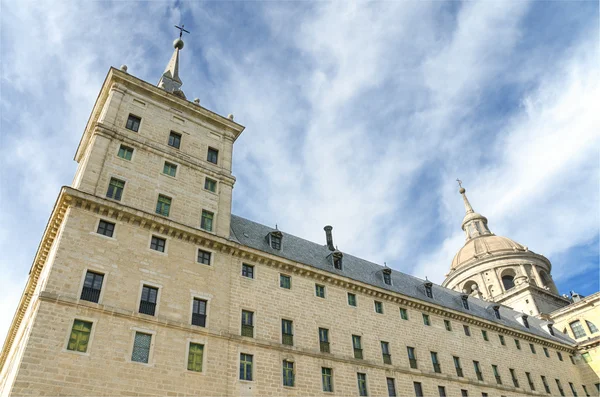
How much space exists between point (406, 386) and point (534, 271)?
49.1 metres

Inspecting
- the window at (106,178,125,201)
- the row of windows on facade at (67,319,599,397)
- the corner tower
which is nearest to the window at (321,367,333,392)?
the row of windows on facade at (67,319,599,397)

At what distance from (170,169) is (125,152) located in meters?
3.06

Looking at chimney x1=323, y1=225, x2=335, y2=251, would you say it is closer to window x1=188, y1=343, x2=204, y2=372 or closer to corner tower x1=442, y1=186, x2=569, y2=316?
window x1=188, y1=343, x2=204, y2=372

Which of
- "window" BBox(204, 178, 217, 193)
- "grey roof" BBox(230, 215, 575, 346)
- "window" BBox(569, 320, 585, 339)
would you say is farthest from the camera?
"window" BBox(569, 320, 585, 339)

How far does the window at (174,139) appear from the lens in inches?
1255

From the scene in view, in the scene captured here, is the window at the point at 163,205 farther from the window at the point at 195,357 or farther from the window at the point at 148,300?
the window at the point at 195,357

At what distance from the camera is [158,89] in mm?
32812

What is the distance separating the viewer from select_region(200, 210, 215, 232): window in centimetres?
2936

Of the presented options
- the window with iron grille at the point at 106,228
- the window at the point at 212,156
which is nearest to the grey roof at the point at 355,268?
the window at the point at 212,156

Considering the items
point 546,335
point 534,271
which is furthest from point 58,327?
point 534,271

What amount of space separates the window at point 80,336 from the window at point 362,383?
17028 mm

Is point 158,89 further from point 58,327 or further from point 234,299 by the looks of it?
point 58,327

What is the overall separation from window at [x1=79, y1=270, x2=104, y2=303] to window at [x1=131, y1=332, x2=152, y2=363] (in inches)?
113

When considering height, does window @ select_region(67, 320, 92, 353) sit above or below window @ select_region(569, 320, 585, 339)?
below
